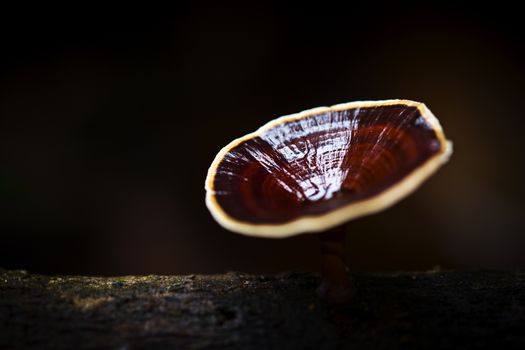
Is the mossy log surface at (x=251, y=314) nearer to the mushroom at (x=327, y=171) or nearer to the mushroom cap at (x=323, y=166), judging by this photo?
the mushroom at (x=327, y=171)

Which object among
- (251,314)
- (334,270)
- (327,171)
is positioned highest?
(327,171)

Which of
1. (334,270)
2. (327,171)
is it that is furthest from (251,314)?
(327,171)

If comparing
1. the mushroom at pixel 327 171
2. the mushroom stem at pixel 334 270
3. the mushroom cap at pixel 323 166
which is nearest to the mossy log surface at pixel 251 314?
the mushroom stem at pixel 334 270

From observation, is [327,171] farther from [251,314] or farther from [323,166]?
[251,314]

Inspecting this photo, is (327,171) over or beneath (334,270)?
over

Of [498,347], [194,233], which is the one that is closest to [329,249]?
[498,347]

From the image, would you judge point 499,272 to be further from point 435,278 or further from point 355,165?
point 355,165

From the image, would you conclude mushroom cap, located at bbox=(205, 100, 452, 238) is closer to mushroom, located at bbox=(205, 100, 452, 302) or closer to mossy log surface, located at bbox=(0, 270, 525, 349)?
mushroom, located at bbox=(205, 100, 452, 302)

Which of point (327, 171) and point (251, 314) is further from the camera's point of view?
point (327, 171)
